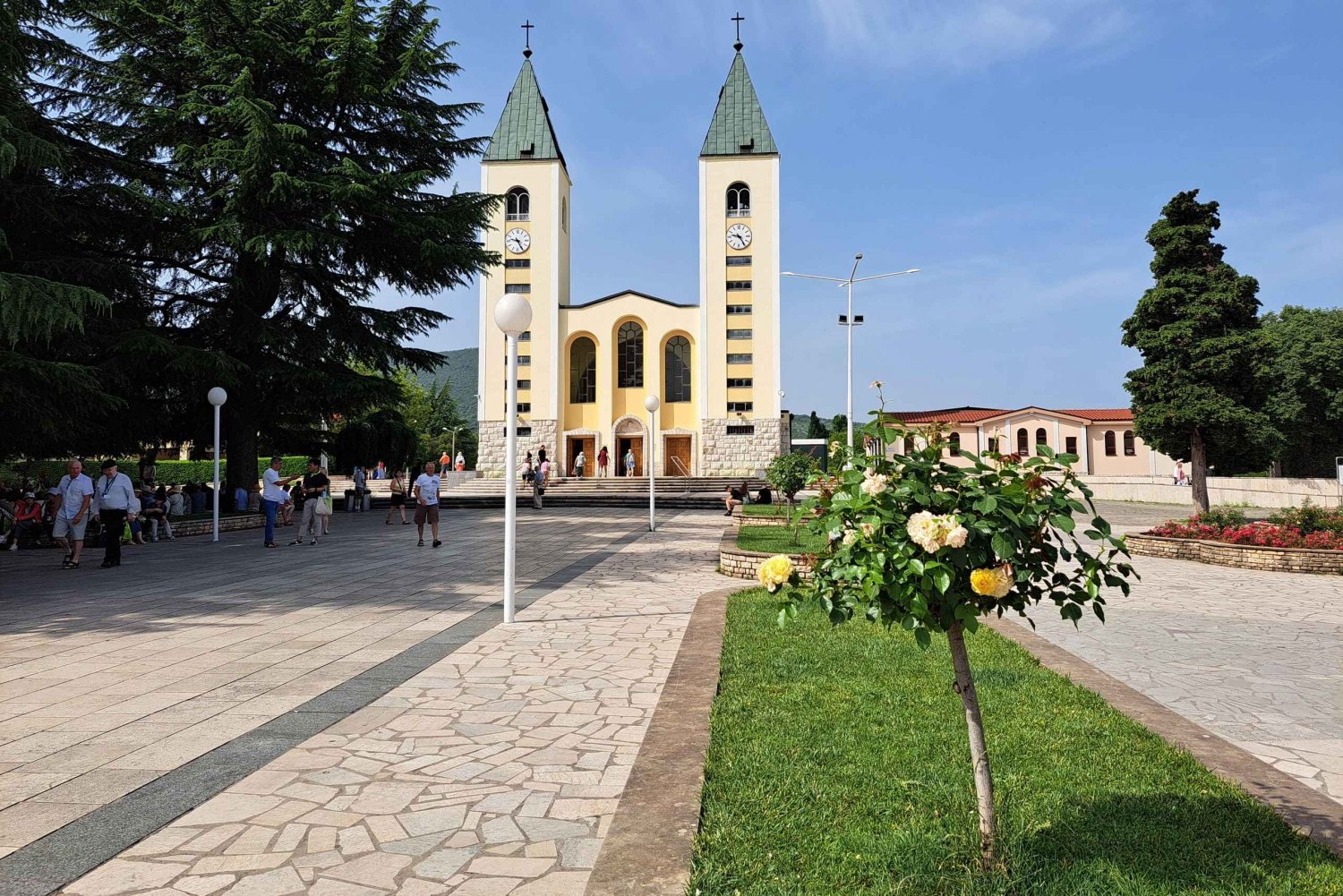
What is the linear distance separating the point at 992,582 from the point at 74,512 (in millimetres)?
14289

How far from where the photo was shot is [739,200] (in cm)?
4669

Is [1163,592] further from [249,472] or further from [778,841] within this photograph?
[249,472]

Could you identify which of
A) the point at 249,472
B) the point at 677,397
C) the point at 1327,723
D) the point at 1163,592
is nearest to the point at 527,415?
the point at 677,397

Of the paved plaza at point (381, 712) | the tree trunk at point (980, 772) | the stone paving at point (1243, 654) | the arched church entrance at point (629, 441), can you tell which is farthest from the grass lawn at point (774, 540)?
the arched church entrance at point (629, 441)

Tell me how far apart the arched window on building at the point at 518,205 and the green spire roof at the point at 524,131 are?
2.04m

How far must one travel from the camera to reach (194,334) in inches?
859

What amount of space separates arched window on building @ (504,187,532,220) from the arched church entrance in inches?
541

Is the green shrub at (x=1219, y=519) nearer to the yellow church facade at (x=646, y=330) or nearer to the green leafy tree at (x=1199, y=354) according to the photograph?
the green leafy tree at (x=1199, y=354)

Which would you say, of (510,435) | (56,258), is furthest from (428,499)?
(56,258)

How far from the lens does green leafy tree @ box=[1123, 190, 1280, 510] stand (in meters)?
20.9

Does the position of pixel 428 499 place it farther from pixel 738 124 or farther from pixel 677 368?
pixel 738 124

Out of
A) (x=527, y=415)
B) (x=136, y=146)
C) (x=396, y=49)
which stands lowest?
(x=527, y=415)

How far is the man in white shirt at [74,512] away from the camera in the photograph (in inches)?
482

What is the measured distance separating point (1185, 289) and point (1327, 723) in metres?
21.2
